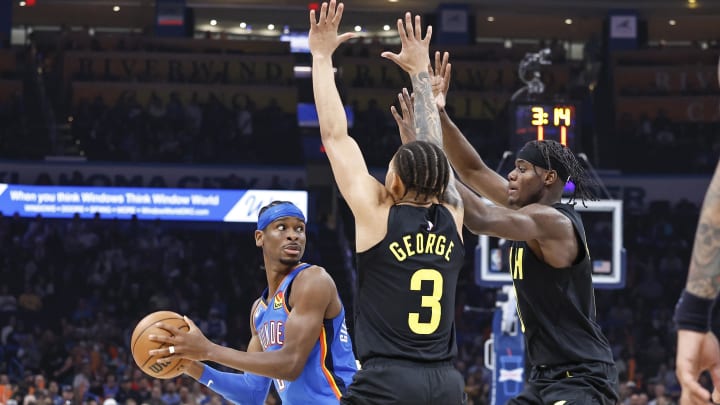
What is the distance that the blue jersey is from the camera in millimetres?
5402

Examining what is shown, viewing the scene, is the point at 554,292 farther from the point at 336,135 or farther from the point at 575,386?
the point at 336,135

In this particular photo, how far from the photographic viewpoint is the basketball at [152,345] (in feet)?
16.7

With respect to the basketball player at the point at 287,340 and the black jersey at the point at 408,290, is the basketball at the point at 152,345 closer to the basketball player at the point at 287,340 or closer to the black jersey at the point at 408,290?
the basketball player at the point at 287,340

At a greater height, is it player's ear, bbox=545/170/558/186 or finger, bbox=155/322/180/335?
player's ear, bbox=545/170/558/186

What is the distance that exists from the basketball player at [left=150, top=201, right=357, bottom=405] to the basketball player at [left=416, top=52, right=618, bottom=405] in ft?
2.73

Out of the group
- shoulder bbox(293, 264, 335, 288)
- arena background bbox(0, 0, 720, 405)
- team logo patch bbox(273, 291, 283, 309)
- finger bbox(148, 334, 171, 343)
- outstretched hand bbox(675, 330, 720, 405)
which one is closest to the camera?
outstretched hand bbox(675, 330, 720, 405)

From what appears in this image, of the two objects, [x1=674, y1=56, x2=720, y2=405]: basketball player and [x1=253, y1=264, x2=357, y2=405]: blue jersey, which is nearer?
[x1=674, y1=56, x2=720, y2=405]: basketball player

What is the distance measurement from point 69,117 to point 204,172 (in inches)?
142

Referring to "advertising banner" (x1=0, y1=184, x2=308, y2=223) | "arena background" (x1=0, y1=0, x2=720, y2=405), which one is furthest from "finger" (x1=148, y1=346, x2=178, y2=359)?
"advertising banner" (x1=0, y1=184, x2=308, y2=223)

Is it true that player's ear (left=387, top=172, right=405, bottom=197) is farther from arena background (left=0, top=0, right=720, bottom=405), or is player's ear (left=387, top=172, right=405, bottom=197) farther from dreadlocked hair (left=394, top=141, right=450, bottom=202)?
arena background (left=0, top=0, right=720, bottom=405)

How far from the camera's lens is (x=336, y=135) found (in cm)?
470

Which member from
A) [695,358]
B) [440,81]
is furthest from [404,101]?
[695,358]

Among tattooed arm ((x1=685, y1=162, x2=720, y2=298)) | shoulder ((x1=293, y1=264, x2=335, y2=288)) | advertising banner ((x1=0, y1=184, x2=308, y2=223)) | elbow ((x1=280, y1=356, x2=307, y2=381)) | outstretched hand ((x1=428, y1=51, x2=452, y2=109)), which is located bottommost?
advertising banner ((x1=0, y1=184, x2=308, y2=223))

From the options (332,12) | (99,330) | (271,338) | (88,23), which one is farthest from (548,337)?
(88,23)
